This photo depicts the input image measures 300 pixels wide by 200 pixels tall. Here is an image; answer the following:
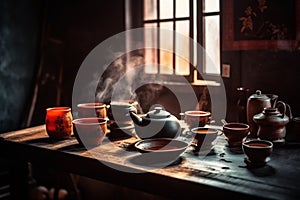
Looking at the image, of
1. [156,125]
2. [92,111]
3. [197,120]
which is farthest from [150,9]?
[156,125]

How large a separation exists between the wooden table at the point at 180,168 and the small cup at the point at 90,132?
56 millimetres

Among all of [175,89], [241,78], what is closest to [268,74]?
[241,78]

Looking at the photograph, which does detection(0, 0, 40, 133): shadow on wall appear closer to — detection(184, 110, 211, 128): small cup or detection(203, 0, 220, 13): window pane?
detection(203, 0, 220, 13): window pane

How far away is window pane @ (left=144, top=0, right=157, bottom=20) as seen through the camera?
3670 millimetres

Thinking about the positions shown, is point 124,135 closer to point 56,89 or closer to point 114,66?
point 114,66

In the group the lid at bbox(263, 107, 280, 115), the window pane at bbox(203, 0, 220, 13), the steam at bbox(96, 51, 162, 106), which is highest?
the window pane at bbox(203, 0, 220, 13)

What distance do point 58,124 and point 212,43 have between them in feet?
4.83

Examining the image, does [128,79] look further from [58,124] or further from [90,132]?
[90,132]

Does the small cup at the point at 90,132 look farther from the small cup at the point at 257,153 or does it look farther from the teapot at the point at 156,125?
the small cup at the point at 257,153

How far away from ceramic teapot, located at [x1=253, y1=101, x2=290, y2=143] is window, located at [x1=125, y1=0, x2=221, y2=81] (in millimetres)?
1019

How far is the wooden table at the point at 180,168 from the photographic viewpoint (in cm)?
167

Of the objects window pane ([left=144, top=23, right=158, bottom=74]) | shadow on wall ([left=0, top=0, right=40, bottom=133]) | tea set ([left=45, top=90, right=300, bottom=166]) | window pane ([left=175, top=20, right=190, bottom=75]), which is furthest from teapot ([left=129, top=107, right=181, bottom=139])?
shadow on wall ([left=0, top=0, right=40, bottom=133])

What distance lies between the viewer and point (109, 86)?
3.78 meters

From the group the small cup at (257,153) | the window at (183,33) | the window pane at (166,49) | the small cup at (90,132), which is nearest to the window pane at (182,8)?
the window at (183,33)
